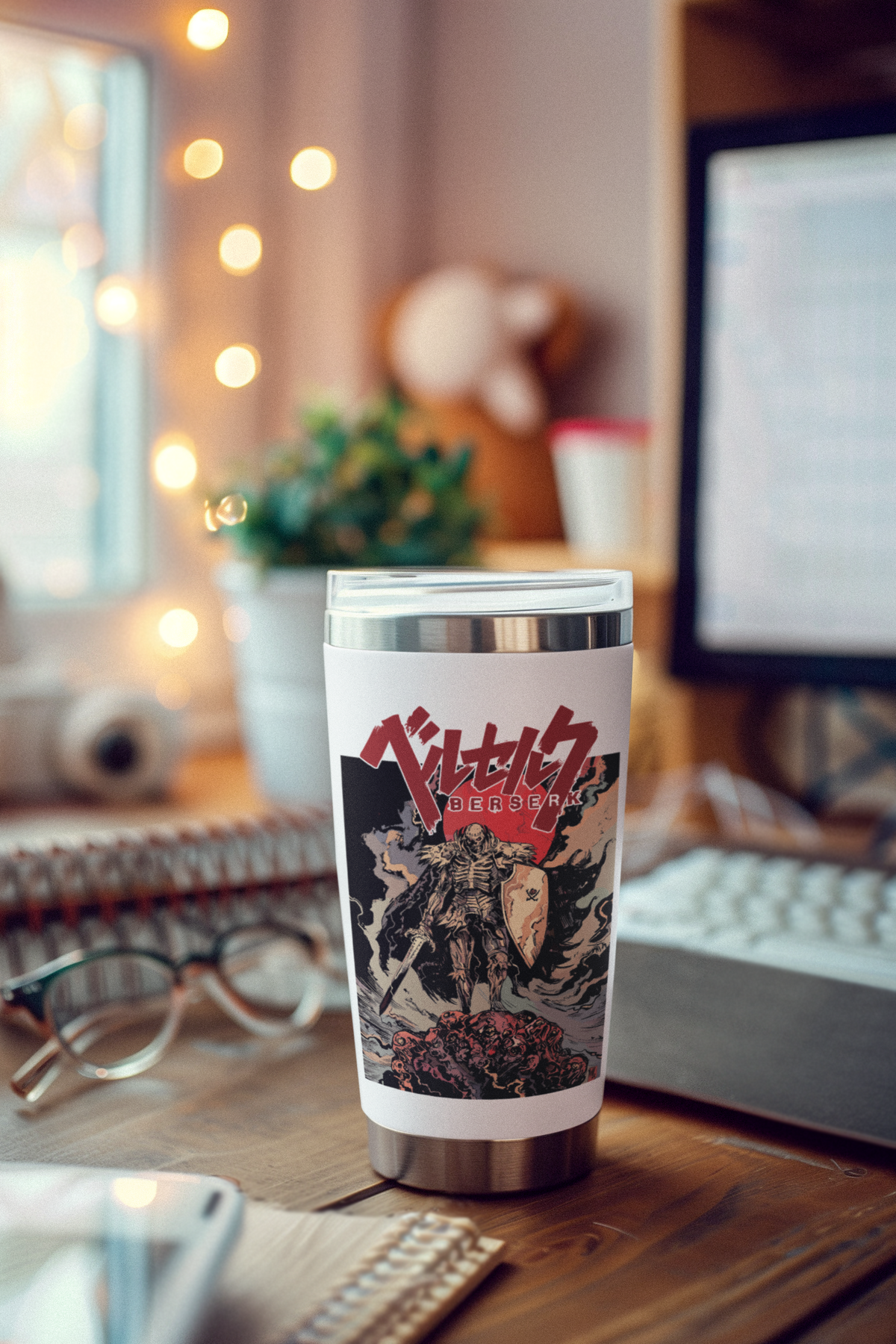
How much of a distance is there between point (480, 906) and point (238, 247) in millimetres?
1059

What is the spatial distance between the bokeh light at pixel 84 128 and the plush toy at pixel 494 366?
0.34 m

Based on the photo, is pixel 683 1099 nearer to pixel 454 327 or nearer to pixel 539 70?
pixel 454 327

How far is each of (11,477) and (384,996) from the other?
1.05 metres

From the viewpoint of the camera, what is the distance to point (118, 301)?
116 centimetres

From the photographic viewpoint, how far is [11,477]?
1199 millimetres

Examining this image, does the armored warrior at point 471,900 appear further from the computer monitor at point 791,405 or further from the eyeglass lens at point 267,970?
the computer monitor at point 791,405

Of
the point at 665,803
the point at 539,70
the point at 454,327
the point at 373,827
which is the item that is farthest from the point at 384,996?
the point at 539,70

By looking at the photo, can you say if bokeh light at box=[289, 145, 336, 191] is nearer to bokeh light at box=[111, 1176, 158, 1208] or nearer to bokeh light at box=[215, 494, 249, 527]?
bokeh light at box=[215, 494, 249, 527]

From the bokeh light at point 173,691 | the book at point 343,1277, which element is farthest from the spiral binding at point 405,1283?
the bokeh light at point 173,691

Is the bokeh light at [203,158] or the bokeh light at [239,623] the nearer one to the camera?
the bokeh light at [239,623]

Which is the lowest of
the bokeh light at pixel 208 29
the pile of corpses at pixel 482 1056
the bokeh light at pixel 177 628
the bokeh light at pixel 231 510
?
the pile of corpses at pixel 482 1056

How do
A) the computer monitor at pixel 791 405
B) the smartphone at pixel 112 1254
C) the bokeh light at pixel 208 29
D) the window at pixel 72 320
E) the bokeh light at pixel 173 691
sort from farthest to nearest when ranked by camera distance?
1. the window at pixel 72 320
2. the bokeh light at pixel 208 29
3. the bokeh light at pixel 173 691
4. the computer monitor at pixel 791 405
5. the smartphone at pixel 112 1254

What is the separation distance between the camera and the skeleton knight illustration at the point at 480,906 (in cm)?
28

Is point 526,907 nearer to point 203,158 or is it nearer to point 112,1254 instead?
point 112,1254
